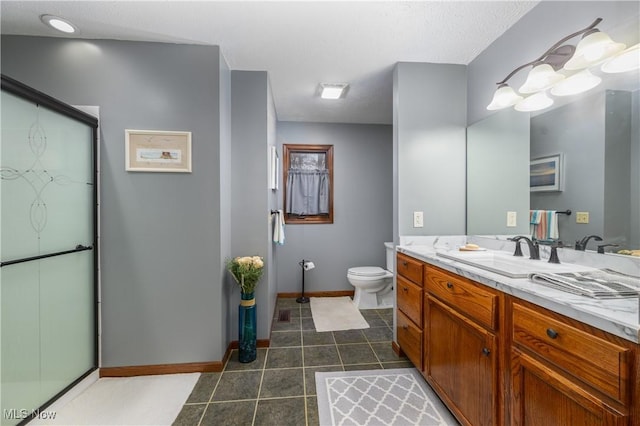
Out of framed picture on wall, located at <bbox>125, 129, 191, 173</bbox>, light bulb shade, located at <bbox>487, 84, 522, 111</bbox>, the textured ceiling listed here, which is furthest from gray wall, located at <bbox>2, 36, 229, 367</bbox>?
light bulb shade, located at <bbox>487, 84, 522, 111</bbox>

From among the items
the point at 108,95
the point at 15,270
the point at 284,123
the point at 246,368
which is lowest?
the point at 246,368

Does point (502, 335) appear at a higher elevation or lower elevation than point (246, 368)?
higher

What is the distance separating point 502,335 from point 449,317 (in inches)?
14.4

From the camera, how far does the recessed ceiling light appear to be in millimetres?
1671

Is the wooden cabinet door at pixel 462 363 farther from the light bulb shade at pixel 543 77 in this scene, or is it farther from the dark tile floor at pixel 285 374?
the light bulb shade at pixel 543 77

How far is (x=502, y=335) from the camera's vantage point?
3.56ft

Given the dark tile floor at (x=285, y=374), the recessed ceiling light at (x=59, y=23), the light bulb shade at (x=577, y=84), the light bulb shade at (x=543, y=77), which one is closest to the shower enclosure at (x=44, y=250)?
the recessed ceiling light at (x=59, y=23)

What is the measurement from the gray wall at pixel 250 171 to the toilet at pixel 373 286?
1.23 m

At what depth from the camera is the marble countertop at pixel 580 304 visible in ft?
2.21

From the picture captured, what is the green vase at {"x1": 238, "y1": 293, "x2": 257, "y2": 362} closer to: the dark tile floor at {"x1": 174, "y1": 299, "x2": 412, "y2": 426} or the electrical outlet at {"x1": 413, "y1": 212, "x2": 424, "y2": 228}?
the dark tile floor at {"x1": 174, "y1": 299, "x2": 412, "y2": 426}

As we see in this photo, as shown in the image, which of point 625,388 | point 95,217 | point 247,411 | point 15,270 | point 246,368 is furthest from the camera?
Answer: point 246,368

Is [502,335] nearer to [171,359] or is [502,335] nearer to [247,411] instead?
[247,411]

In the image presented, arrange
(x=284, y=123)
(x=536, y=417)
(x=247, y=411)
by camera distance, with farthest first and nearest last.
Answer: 1. (x=284, y=123)
2. (x=247, y=411)
3. (x=536, y=417)

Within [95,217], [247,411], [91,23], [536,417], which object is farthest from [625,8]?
[95,217]
